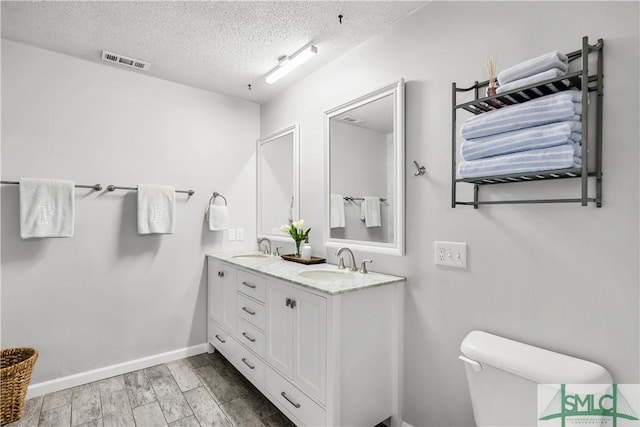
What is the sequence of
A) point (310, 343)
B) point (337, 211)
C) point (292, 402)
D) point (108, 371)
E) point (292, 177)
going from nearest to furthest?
point (310, 343) → point (292, 402) → point (337, 211) → point (108, 371) → point (292, 177)

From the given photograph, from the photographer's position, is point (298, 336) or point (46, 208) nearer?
point (298, 336)

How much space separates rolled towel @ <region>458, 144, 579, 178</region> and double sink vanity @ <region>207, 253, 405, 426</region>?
2.39ft

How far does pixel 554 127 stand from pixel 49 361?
3131 millimetres

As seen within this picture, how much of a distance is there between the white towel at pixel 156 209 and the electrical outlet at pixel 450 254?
1977 millimetres

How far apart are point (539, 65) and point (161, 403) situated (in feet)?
8.67

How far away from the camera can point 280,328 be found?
1.88 metres

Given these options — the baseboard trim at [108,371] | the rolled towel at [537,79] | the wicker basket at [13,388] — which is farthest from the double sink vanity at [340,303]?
the wicker basket at [13,388]

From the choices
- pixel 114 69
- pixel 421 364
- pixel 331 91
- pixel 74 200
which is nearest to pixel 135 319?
pixel 74 200

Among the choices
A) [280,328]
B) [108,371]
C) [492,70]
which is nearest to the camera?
[492,70]

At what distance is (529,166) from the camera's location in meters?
1.17

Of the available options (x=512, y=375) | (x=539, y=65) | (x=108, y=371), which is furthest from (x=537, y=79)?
(x=108, y=371)

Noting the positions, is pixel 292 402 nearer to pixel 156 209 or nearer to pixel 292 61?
pixel 156 209

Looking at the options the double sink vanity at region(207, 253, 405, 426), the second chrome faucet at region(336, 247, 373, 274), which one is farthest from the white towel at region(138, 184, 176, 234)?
the second chrome faucet at region(336, 247, 373, 274)

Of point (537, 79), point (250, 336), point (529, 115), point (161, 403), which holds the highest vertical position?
point (537, 79)
